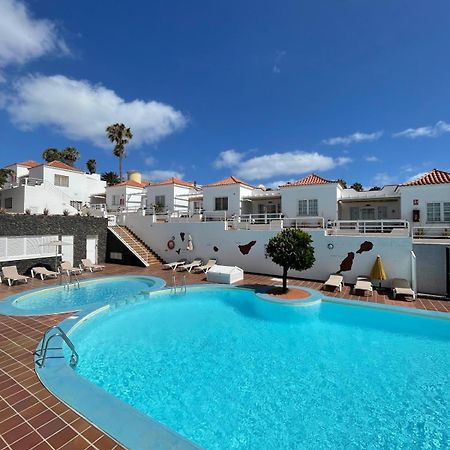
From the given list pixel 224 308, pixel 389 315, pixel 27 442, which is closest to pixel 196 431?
pixel 27 442

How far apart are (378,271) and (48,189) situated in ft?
99.7

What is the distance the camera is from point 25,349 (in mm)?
7309

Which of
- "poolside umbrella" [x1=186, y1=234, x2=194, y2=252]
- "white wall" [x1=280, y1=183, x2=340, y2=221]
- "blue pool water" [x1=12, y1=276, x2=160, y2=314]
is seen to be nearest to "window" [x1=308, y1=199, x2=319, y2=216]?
"white wall" [x1=280, y1=183, x2=340, y2=221]

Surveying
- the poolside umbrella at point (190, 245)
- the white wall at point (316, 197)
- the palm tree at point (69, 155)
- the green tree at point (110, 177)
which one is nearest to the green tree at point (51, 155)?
the palm tree at point (69, 155)

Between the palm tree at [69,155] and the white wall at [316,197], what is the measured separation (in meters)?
50.8

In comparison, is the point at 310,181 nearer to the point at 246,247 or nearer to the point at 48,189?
the point at 246,247

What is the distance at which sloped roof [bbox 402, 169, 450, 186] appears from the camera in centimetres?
1884

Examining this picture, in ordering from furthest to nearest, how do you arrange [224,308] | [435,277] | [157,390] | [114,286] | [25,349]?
[114,286]
[435,277]
[224,308]
[25,349]
[157,390]

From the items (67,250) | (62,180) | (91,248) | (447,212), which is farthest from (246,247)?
(62,180)

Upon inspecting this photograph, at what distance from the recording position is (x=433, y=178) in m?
19.5

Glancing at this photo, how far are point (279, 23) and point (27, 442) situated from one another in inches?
705

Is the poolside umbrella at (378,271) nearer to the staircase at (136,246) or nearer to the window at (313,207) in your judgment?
the window at (313,207)

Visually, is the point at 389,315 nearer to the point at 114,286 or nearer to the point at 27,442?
the point at 27,442

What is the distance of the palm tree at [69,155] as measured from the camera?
5644 centimetres
